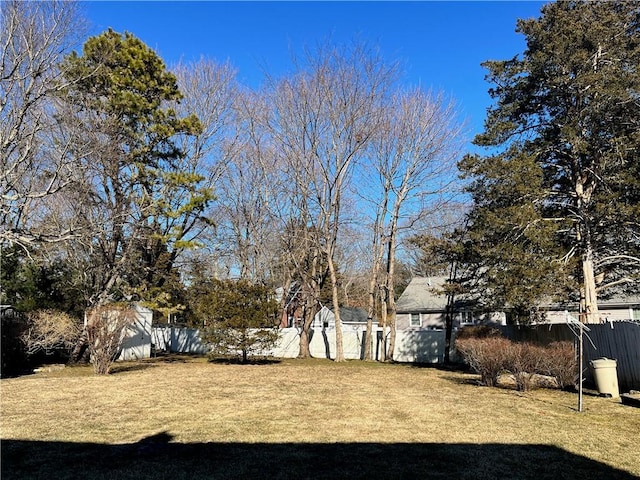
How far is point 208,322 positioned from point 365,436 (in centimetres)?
1330

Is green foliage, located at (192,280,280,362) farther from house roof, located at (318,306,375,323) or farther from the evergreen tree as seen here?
house roof, located at (318,306,375,323)

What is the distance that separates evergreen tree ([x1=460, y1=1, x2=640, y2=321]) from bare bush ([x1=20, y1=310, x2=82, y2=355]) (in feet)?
44.8

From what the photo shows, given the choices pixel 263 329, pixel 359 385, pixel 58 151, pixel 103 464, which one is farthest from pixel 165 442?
pixel 58 151

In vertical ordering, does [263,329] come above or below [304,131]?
below

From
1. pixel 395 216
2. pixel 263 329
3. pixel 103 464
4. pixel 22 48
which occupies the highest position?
pixel 22 48

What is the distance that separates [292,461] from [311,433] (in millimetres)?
1285

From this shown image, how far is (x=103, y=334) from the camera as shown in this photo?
13867mm

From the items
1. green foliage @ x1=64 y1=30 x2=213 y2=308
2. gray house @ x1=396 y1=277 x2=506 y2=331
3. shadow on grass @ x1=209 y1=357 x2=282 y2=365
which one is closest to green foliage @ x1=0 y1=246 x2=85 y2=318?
green foliage @ x1=64 y1=30 x2=213 y2=308

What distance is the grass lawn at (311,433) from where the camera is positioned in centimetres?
472

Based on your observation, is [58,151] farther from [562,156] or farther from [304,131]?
[562,156]

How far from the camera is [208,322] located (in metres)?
18.3

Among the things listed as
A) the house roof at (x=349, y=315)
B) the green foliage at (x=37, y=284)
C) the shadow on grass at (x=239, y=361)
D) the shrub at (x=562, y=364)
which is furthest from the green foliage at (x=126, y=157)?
the house roof at (x=349, y=315)

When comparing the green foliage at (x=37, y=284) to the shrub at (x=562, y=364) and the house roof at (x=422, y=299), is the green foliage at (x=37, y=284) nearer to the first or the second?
the shrub at (x=562, y=364)

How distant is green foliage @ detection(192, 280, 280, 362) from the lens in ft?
57.9
